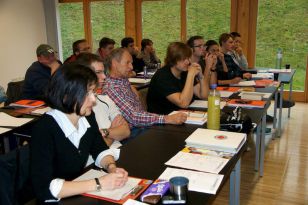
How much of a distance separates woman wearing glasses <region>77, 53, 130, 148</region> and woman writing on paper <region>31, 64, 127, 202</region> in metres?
0.59

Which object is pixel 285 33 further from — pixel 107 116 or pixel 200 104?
pixel 107 116

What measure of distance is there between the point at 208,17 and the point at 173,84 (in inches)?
165

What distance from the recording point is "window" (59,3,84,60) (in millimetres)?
7672

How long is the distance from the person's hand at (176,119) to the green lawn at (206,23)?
4.57 metres

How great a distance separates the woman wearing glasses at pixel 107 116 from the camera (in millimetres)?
1980

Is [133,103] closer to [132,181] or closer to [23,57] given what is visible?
[132,181]

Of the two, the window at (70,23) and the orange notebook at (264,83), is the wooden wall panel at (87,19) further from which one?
the orange notebook at (264,83)

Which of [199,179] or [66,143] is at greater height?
[66,143]

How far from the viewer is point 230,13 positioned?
6211mm

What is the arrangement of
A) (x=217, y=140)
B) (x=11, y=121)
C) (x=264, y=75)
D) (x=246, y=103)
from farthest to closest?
(x=264, y=75) → (x=246, y=103) → (x=11, y=121) → (x=217, y=140)

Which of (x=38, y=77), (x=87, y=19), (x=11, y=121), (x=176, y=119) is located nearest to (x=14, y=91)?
(x=38, y=77)

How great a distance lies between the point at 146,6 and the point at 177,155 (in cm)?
585

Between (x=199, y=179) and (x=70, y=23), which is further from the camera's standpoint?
(x=70, y=23)

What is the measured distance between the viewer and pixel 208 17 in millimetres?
6430
